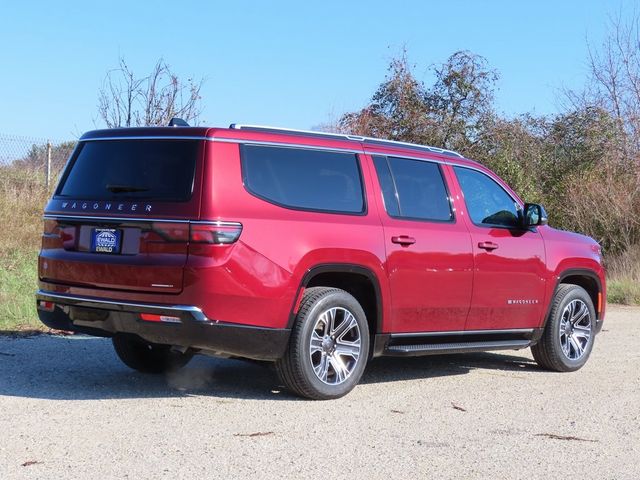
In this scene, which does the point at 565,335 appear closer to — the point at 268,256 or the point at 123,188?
the point at 268,256

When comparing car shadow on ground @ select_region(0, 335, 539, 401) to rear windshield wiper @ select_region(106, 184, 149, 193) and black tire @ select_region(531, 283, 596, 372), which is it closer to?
black tire @ select_region(531, 283, 596, 372)

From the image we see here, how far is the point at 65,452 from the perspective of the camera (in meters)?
4.84

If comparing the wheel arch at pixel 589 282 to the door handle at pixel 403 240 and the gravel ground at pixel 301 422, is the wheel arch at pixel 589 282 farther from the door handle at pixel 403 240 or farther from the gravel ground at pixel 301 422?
the door handle at pixel 403 240

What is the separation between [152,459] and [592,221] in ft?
53.2

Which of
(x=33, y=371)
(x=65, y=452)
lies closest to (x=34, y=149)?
(x=33, y=371)

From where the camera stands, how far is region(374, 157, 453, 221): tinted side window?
7.00m

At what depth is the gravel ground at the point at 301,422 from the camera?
4746 mm

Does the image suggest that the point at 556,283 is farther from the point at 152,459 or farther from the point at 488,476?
the point at 152,459

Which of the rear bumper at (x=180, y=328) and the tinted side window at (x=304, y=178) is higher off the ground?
the tinted side window at (x=304, y=178)

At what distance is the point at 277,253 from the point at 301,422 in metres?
1.12

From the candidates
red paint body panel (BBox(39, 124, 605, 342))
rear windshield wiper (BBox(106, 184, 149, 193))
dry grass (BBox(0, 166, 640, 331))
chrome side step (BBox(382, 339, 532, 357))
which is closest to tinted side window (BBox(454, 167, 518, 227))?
red paint body panel (BBox(39, 124, 605, 342))

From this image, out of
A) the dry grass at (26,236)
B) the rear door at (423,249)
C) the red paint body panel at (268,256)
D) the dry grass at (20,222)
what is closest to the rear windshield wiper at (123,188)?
the red paint body panel at (268,256)

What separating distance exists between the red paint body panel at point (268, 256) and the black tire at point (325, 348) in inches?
7.7

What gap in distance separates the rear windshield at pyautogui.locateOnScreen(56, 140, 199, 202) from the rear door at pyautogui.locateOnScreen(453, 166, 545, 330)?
8.67 feet
